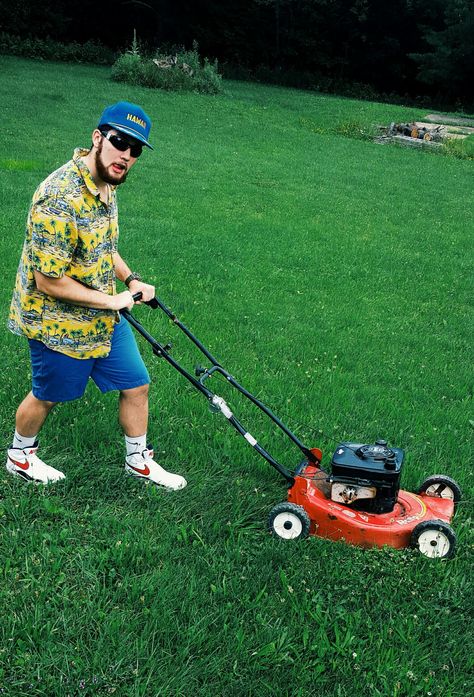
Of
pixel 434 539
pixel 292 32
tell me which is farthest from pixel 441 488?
pixel 292 32

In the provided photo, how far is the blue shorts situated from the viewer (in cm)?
366

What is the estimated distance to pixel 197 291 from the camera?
746 cm

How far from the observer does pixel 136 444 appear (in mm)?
4035

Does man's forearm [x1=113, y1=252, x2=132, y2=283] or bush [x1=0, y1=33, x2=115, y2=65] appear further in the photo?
bush [x1=0, y1=33, x2=115, y2=65]

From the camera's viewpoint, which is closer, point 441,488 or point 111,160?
point 111,160

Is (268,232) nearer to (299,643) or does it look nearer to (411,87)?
(299,643)

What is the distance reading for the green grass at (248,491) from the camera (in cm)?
297

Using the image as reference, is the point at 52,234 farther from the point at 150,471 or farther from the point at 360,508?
the point at 360,508

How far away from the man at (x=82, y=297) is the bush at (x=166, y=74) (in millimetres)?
22795

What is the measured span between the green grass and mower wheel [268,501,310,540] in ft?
0.25

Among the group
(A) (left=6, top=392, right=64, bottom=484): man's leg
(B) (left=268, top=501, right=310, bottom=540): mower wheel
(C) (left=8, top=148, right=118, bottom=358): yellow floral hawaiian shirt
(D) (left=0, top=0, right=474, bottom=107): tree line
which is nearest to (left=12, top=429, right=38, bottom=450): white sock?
(A) (left=6, top=392, right=64, bottom=484): man's leg

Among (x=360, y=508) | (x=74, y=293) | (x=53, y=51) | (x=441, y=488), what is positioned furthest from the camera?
(x=53, y=51)

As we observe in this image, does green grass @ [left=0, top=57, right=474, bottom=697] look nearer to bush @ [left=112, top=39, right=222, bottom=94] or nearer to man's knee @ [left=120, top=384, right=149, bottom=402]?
man's knee @ [left=120, top=384, right=149, bottom=402]

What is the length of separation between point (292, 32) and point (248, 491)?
42.5 m
